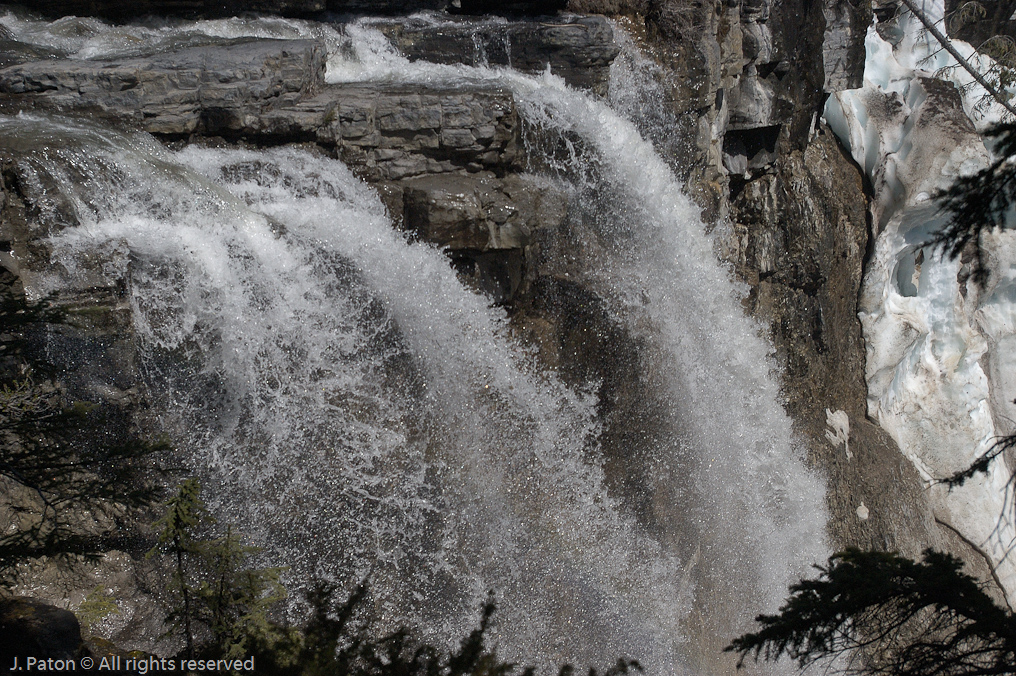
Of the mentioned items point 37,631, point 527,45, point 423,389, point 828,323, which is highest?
point 527,45

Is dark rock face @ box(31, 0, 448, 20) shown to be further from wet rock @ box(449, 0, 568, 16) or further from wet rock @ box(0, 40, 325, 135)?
wet rock @ box(0, 40, 325, 135)

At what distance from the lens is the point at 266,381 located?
177 inches

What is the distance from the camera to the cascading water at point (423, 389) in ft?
14.3

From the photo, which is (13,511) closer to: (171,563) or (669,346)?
(171,563)

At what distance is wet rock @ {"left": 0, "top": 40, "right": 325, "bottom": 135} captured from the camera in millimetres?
4875

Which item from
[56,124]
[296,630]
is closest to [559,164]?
[56,124]

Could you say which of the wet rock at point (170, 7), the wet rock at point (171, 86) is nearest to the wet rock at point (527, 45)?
the wet rock at point (170, 7)

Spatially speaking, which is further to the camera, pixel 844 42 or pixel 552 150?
pixel 844 42

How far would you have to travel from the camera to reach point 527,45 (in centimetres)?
632

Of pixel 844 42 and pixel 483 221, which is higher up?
pixel 844 42

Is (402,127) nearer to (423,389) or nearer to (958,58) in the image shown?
(423,389)

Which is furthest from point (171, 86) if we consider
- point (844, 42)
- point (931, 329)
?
point (931, 329)

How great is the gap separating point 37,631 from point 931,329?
879 centimetres

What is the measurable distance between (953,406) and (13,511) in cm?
900
